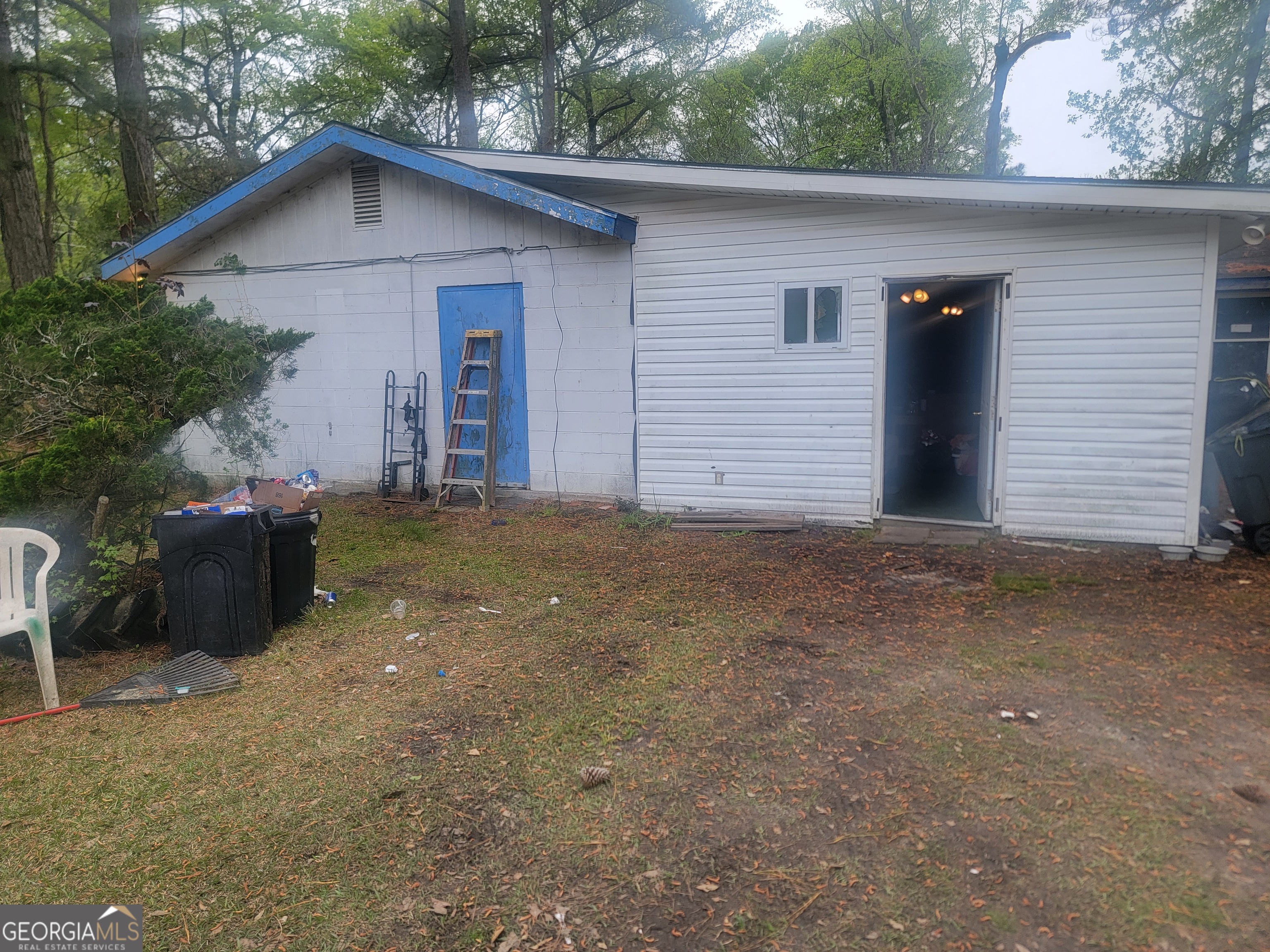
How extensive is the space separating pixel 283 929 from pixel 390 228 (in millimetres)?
8458

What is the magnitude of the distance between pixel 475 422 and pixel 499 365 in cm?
73

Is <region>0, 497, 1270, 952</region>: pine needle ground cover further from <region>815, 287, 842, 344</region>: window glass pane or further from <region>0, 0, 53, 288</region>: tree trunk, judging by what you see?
<region>0, 0, 53, 288</region>: tree trunk

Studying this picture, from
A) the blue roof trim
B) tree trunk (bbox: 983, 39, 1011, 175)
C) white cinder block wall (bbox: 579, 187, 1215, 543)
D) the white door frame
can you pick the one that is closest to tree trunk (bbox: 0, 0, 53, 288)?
the blue roof trim

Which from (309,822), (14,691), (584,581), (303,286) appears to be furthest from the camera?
(303,286)

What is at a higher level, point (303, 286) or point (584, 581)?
point (303, 286)

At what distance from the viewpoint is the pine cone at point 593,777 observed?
3.27 meters

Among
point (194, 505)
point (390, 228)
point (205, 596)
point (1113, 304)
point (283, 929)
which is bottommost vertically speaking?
point (283, 929)

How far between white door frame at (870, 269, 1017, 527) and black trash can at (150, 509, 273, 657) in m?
5.40

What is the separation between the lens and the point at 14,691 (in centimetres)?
439

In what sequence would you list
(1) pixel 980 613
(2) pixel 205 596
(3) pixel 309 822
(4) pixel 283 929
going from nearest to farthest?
(4) pixel 283 929
(3) pixel 309 822
(2) pixel 205 596
(1) pixel 980 613

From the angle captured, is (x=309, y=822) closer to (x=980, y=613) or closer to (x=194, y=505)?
(x=194, y=505)

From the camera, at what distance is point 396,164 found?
29.7 feet

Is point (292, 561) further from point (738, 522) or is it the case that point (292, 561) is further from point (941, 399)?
point (941, 399)

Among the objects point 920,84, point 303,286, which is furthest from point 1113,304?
point 920,84
